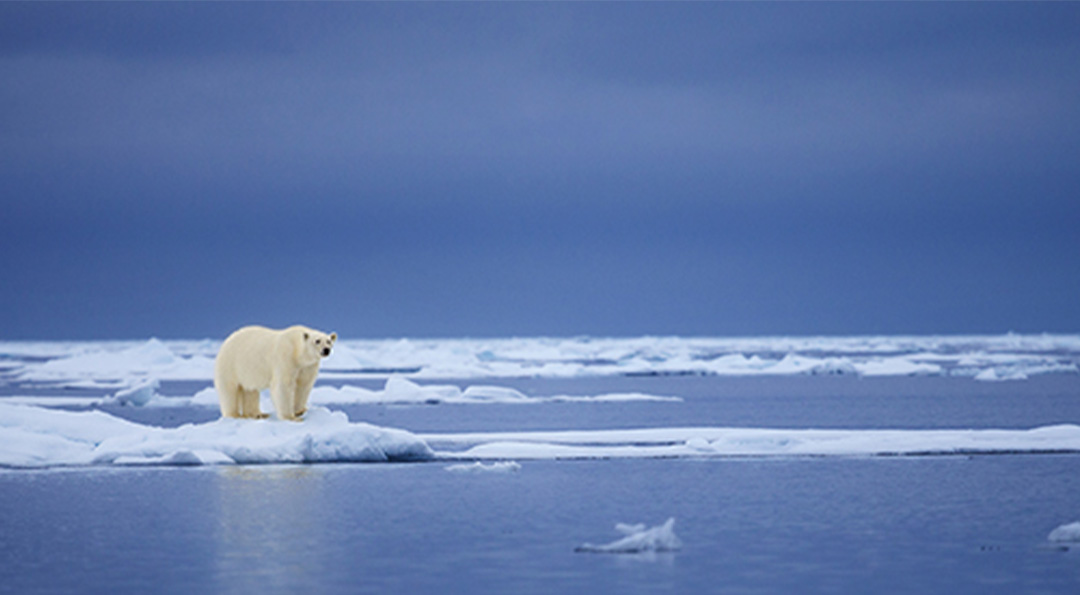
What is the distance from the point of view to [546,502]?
10.6 meters

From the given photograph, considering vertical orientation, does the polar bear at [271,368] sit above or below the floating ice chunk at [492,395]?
below

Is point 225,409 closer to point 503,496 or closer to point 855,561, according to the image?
point 503,496

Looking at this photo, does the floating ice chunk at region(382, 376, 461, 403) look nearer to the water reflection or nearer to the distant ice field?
the distant ice field

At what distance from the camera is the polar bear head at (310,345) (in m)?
14.5

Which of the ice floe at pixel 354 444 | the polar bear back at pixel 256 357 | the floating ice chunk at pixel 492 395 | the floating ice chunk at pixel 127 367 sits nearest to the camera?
the ice floe at pixel 354 444

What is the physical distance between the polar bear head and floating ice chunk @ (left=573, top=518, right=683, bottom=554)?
658cm

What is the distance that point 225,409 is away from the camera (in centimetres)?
1566

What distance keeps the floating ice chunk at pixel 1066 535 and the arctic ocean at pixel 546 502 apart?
14 mm

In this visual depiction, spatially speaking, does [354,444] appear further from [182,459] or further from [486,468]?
[182,459]

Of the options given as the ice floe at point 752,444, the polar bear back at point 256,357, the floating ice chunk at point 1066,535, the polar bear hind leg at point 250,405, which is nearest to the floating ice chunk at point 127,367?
the polar bear hind leg at point 250,405

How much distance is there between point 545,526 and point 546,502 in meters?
1.20

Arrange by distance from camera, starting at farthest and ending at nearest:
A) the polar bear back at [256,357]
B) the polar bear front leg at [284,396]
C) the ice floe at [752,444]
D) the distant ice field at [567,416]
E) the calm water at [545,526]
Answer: the polar bear back at [256,357] → the polar bear front leg at [284,396] → the ice floe at [752,444] → the distant ice field at [567,416] → the calm water at [545,526]

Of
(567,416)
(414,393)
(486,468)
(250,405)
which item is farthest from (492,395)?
(486,468)

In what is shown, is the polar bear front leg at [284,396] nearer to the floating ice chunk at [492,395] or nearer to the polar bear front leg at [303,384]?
the polar bear front leg at [303,384]
